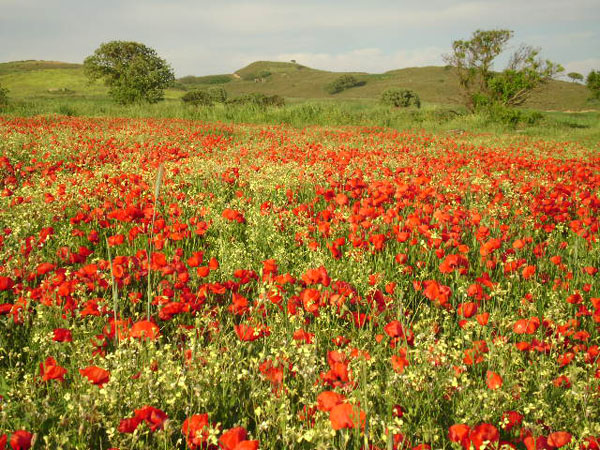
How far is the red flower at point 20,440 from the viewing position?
127 cm

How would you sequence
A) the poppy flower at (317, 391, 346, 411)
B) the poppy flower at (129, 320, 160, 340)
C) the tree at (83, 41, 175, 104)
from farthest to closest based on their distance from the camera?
the tree at (83, 41, 175, 104), the poppy flower at (129, 320, 160, 340), the poppy flower at (317, 391, 346, 411)

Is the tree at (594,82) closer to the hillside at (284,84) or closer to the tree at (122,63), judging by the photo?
the hillside at (284,84)

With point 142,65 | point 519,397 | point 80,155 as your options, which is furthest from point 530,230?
point 142,65

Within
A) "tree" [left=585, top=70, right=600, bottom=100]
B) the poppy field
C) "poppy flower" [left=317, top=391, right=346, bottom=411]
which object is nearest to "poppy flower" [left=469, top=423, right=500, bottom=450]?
the poppy field

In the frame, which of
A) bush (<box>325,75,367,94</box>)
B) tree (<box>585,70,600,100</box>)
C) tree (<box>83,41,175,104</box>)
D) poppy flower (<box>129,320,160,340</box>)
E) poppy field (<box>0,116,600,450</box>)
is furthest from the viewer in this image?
bush (<box>325,75,367,94</box>)

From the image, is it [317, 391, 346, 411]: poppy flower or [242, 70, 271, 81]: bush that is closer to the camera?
[317, 391, 346, 411]: poppy flower

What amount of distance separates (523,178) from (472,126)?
43.8 ft

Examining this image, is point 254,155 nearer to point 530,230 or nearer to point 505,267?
point 530,230

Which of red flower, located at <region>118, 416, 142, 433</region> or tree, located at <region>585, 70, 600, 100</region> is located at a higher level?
tree, located at <region>585, 70, 600, 100</region>

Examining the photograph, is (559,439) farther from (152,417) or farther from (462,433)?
(152,417)

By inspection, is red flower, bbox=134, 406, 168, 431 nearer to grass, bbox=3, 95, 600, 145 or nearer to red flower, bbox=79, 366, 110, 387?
red flower, bbox=79, 366, 110, 387

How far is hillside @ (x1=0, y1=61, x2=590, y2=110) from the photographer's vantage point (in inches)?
2367

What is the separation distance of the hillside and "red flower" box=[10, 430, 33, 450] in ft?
92.5

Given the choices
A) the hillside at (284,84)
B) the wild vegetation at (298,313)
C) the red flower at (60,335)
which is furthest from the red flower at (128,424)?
the hillside at (284,84)
